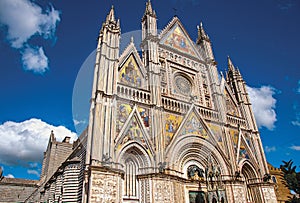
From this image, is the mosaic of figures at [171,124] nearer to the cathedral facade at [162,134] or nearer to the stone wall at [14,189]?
the cathedral facade at [162,134]

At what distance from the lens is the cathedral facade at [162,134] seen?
14.0 metres

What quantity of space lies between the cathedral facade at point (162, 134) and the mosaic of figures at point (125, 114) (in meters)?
0.08

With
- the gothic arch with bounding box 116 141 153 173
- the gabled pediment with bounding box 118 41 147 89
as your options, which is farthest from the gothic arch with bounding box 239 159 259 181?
the gabled pediment with bounding box 118 41 147 89

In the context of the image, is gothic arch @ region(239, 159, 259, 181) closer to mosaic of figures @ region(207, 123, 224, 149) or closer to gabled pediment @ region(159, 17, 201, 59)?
mosaic of figures @ region(207, 123, 224, 149)

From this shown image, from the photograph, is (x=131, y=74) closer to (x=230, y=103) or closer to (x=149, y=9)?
(x=149, y=9)

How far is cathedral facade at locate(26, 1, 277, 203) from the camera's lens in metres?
14.0

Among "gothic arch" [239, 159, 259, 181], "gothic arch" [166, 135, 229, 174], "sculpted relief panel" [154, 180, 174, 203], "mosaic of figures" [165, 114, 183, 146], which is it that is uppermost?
"mosaic of figures" [165, 114, 183, 146]

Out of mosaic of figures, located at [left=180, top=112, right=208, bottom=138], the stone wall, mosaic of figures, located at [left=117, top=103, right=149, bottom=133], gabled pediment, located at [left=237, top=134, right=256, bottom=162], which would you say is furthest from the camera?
the stone wall

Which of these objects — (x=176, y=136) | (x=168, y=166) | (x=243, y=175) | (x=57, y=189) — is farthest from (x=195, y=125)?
(x=57, y=189)

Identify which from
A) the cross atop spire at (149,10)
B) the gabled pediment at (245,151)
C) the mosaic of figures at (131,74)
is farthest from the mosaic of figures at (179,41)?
the gabled pediment at (245,151)

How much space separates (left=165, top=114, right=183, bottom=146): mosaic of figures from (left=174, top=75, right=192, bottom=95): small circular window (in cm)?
381

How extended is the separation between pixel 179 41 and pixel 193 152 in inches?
492

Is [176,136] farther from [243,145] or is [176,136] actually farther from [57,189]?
[57,189]

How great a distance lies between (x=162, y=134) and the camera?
16297 mm
